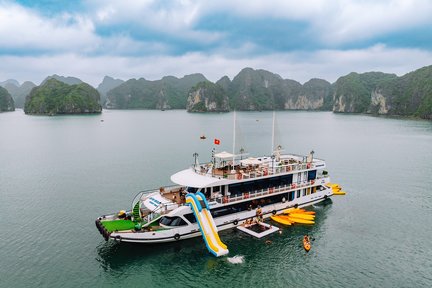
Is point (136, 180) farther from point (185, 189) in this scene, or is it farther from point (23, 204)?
point (185, 189)

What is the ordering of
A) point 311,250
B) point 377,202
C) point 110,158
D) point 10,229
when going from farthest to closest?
point 110,158 → point 377,202 → point 10,229 → point 311,250

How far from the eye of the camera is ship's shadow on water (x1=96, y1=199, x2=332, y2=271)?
30.0 meters

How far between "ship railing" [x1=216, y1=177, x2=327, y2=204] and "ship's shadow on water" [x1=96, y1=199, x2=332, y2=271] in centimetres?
369

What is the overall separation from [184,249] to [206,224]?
10.8 feet

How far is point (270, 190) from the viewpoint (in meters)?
40.0

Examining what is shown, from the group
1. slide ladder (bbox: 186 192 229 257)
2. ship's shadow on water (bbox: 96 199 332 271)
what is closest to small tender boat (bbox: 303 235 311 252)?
ship's shadow on water (bbox: 96 199 332 271)

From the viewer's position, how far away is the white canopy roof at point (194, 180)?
35031mm

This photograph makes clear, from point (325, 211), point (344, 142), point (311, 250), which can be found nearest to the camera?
point (311, 250)

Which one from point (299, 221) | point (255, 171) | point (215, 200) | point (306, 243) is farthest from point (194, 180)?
point (299, 221)

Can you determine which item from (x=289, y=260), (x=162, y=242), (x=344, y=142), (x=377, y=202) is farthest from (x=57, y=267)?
(x=344, y=142)

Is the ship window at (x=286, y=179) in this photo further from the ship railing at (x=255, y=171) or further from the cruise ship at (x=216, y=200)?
the ship railing at (x=255, y=171)

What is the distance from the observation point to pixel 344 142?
373ft

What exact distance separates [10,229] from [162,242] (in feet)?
62.5

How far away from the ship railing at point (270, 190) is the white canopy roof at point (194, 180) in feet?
7.14
